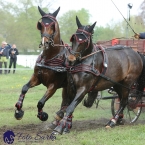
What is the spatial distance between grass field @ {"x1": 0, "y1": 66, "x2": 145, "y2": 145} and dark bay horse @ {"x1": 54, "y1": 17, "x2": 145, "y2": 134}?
1.31ft

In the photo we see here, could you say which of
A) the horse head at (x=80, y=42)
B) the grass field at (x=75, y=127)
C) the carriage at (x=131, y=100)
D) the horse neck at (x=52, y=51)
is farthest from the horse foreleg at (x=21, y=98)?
the carriage at (x=131, y=100)

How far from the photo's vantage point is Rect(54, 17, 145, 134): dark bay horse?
6473mm

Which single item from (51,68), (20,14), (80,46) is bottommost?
(51,68)

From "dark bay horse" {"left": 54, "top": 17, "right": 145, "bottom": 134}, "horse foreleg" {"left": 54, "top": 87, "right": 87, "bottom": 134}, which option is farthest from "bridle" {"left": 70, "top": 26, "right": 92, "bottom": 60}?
"horse foreleg" {"left": 54, "top": 87, "right": 87, "bottom": 134}

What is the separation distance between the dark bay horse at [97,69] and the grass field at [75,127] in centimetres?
40

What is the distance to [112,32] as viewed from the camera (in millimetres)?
45656

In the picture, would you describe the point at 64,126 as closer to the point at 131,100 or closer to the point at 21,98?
the point at 21,98

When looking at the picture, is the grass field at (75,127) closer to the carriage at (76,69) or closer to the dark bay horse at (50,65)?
the carriage at (76,69)

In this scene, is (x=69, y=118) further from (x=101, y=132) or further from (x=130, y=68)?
(x=130, y=68)

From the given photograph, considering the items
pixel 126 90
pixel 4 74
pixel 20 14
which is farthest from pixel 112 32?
pixel 126 90

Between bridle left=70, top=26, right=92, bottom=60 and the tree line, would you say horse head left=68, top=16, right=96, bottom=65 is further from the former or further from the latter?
the tree line

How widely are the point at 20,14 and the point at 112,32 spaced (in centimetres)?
1226

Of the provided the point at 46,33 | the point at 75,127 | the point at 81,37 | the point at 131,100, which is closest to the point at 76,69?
the point at 81,37

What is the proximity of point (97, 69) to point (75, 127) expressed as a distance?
1367mm
